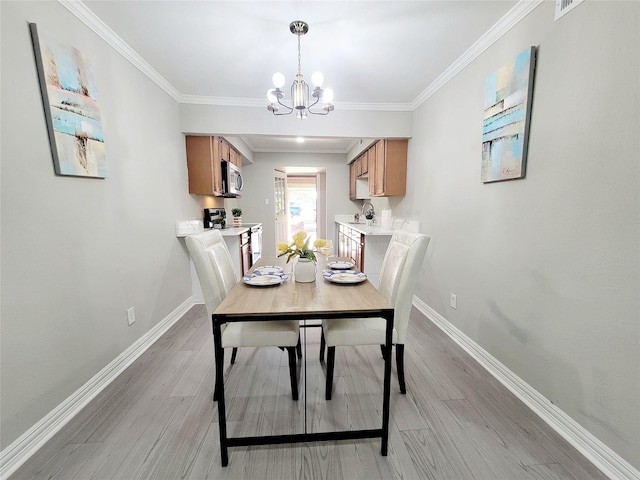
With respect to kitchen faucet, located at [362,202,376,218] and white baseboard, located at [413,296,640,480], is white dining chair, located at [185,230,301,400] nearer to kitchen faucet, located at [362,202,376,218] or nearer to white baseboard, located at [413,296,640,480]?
white baseboard, located at [413,296,640,480]

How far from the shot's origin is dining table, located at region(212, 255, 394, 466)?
46.1 inches

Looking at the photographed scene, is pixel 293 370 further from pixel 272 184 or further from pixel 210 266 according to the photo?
pixel 272 184

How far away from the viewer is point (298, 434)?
4.43 ft

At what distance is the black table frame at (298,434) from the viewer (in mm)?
1159

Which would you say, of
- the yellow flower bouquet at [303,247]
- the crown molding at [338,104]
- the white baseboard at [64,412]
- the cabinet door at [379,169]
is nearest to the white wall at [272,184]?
the cabinet door at [379,169]

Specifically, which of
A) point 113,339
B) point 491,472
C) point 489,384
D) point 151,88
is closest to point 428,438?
point 491,472

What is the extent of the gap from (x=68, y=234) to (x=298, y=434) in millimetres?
1699

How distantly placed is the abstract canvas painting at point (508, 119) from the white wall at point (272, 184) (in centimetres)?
401

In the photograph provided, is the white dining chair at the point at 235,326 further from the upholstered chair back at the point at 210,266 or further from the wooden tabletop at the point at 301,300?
the wooden tabletop at the point at 301,300

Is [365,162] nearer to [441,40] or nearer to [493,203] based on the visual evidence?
[441,40]

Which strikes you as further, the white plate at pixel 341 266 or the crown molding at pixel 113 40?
the white plate at pixel 341 266

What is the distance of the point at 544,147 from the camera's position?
1.49 metres

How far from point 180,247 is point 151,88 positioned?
1583mm

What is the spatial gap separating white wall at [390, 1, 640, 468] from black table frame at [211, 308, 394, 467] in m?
0.97
